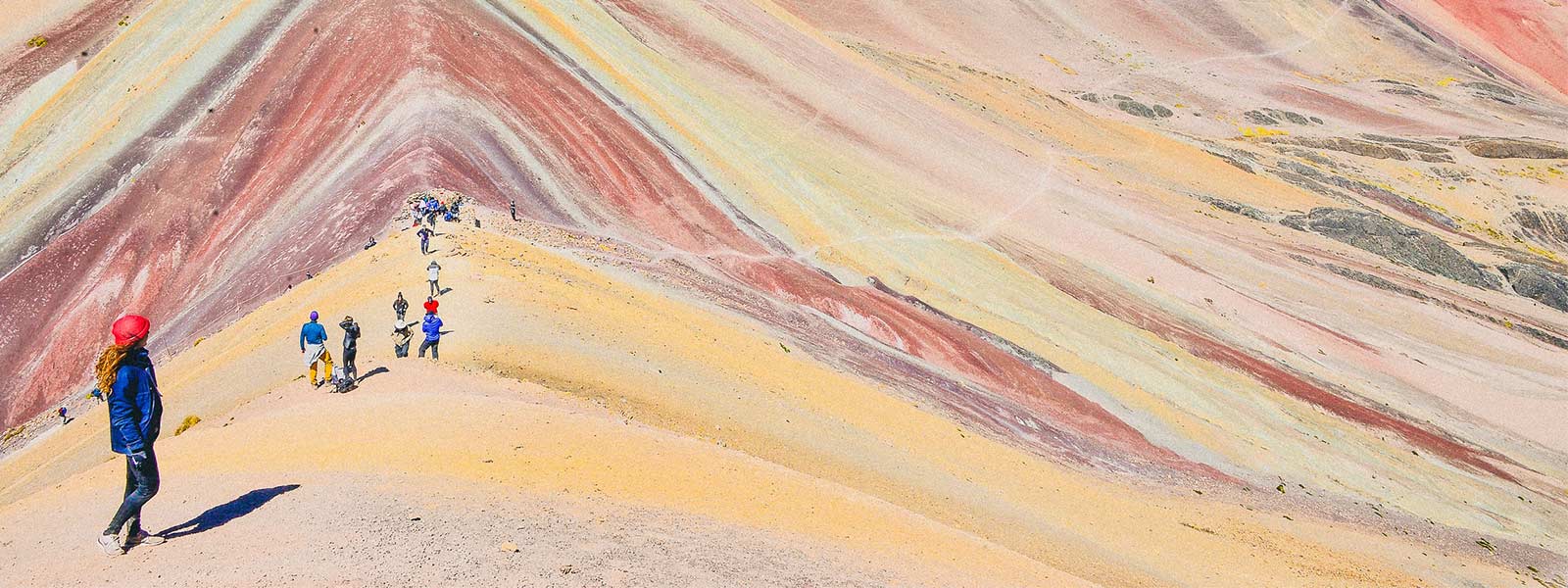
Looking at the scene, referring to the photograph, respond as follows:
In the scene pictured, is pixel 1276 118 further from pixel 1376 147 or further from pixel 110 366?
pixel 110 366

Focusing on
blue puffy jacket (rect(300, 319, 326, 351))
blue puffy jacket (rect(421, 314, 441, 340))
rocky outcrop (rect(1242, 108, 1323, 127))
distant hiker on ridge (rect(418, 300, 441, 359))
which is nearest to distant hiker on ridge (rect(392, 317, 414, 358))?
distant hiker on ridge (rect(418, 300, 441, 359))

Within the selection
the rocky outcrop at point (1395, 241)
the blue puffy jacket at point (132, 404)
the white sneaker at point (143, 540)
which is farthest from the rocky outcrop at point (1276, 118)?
the blue puffy jacket at point (132, 404)

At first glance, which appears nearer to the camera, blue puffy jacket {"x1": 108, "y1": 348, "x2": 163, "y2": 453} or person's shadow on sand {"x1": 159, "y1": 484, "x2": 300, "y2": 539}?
blue puffy jacket {"x1": 108, "y1": 348, "x2": 163, "y2": 453}

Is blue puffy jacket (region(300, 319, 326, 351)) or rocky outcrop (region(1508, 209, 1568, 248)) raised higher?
blue puffy jacket (region(300, 319, 326, 351))

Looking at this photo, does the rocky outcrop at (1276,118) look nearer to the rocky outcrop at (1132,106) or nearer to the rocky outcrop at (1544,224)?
the rocky outcrop at (1132,106)

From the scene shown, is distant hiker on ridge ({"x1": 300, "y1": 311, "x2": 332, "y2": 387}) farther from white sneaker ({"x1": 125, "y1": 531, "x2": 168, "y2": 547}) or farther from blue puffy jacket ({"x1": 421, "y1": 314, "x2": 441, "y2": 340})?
white sneaker ({"x1": 125, "y1": 531, "x2": 168, "y2": 547})

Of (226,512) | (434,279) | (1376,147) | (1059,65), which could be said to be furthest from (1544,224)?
(226,512)

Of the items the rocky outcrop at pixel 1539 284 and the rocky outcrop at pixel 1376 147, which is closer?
the rocky outcrop at pixel 1539 284
